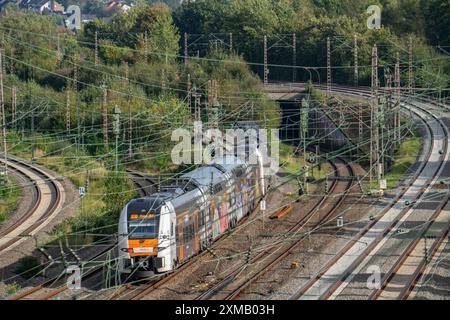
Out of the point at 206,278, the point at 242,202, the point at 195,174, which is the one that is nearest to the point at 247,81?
the point at 242,202

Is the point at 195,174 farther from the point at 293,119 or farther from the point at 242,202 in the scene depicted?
the point at 293,119

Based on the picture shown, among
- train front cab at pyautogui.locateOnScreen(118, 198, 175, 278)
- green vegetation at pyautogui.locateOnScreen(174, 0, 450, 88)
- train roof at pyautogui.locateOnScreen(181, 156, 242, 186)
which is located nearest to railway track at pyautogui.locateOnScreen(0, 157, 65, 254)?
train front cab at pyautogui.locateOnScreen(118, 198, 175, 278)

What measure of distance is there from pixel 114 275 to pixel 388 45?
1778 inches

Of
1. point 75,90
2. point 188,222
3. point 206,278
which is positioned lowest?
point 206,278

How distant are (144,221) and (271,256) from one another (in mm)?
4990

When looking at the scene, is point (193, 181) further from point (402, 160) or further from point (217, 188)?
point (402, 160)

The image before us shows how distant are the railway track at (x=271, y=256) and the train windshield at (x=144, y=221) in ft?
6.77

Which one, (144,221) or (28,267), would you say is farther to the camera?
(28,267)

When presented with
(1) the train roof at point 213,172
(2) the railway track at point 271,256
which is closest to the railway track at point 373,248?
(2) the railway track at point 271,256

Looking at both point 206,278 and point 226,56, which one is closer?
A: point 206,278

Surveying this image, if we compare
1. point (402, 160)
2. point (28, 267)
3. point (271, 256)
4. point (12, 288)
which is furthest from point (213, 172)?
point (402, 160)

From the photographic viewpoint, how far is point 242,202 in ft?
95.2

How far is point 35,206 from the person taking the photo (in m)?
31.9

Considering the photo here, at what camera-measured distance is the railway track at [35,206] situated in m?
26.8
